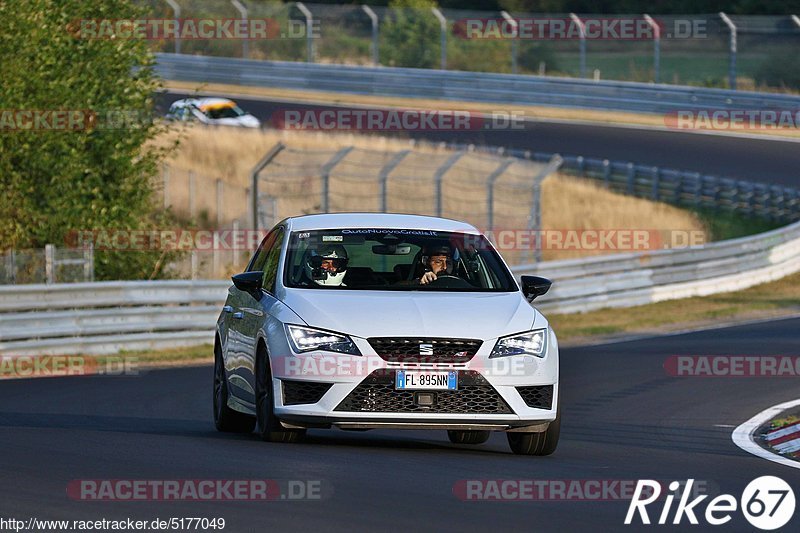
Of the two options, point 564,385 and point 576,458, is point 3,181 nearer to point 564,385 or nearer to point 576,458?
point 564,385

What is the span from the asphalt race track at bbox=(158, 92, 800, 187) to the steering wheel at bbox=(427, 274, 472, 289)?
27190 millimetres

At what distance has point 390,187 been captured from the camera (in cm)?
3481

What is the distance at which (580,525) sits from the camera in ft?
26.1

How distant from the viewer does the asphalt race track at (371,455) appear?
8.05 metres

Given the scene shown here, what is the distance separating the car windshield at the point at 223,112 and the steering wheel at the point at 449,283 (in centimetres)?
3495

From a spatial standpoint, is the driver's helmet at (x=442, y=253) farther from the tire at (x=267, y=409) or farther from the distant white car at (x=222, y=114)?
the distant white car at (x=222, y=114)

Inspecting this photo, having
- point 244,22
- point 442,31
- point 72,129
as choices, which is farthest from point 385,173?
point 244,22

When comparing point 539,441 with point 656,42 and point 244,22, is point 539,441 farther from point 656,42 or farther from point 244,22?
point 244,22

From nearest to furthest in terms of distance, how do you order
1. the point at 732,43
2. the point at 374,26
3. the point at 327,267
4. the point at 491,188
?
the point at 327,267, the point at 491,188, the point at 732,43, the point at 374,26

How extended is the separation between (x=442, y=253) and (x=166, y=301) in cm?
1068

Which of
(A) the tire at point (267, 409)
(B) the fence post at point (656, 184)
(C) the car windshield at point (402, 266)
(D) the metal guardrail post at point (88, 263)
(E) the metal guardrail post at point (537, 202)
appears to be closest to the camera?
(A) the tire at point (267, 409)

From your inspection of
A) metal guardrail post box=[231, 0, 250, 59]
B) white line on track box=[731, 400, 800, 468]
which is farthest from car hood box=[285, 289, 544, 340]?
metal guardrail post box=[231, 0, 250, 59]

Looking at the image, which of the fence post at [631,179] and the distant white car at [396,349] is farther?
the fence post at [631,179]

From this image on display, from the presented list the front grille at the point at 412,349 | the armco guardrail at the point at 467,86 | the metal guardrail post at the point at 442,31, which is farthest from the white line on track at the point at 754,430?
the metal guardrail post at the point at 442,31
